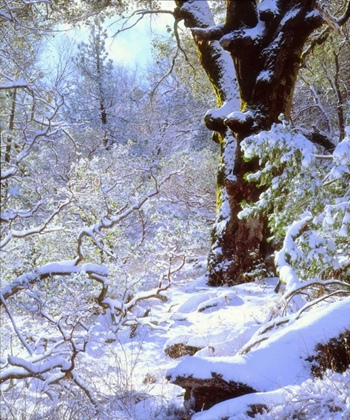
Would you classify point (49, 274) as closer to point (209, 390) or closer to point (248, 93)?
point (209, 390)

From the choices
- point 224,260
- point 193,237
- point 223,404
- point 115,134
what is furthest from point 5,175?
point 115,134

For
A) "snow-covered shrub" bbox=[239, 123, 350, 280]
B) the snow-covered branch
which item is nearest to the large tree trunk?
"snow-covered shrub" bbox=[239, 123, 350, 280]

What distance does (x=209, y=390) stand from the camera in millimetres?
3314

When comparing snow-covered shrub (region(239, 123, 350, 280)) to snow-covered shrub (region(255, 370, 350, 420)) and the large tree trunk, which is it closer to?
snow-covered shrub (region(255, 370, 350, 420))

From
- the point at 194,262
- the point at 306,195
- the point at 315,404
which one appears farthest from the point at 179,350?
the point at 194,262

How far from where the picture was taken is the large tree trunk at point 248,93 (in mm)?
6781

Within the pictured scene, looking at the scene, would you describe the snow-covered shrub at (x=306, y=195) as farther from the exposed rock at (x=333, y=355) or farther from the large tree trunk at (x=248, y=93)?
the large tree trunk at (x=248, y=93)

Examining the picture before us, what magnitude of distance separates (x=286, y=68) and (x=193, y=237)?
367cm

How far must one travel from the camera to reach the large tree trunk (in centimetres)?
678

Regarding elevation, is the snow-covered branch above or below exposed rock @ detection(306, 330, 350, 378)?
above

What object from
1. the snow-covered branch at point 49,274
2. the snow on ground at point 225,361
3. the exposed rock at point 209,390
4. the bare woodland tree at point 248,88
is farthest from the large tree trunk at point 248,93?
the exposed rock at point 209,390

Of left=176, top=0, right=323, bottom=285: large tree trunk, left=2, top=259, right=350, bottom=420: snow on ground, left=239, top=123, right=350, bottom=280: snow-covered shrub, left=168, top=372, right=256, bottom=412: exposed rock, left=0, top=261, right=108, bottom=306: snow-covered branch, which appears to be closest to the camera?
left=2, top=259, right=350, bottom=420: snow on ground

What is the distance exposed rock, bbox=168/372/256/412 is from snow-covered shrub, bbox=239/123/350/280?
5.15 feet

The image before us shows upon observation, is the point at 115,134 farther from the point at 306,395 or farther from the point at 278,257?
the point at 306,395
